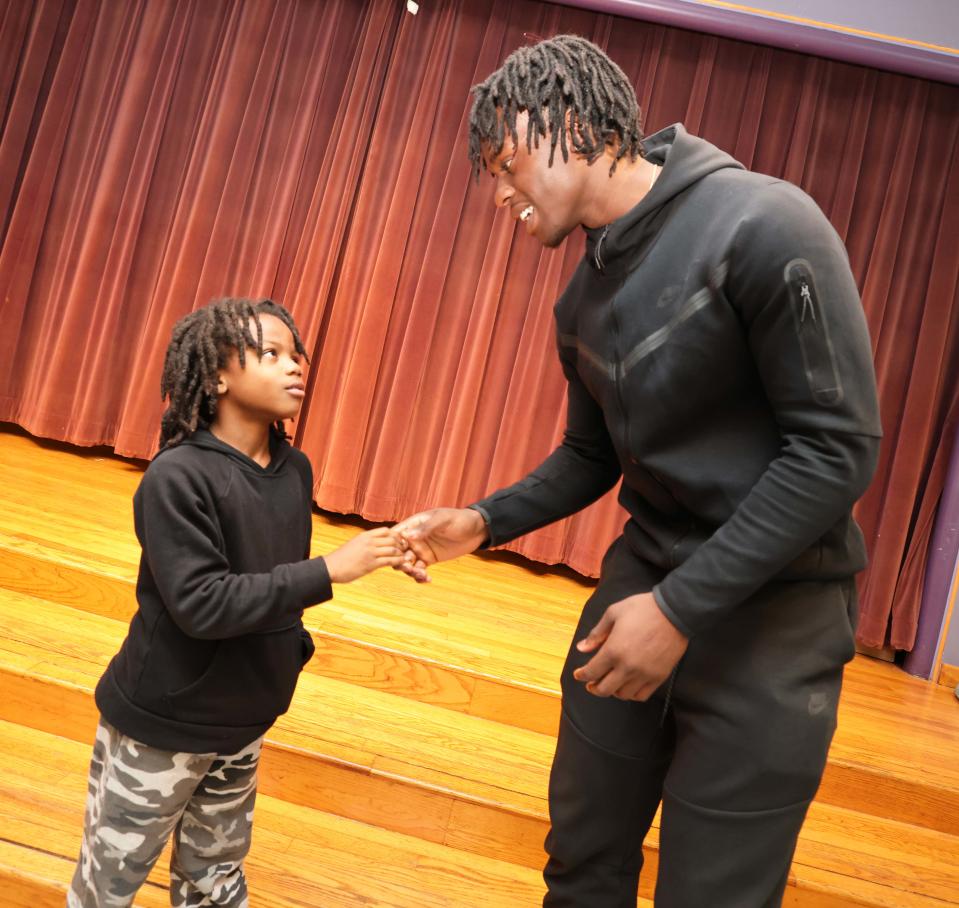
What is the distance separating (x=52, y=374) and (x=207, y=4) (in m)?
1.71

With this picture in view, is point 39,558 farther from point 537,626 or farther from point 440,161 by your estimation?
point 440,161

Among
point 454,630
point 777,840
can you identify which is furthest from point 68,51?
point 777,840

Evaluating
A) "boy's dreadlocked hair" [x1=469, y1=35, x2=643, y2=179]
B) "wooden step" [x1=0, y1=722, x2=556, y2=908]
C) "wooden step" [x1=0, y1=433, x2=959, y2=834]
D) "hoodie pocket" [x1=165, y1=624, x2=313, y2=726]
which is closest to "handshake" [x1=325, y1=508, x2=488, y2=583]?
"hoodie pocket" [x1=165, y1=624, x2=313, y2=726]

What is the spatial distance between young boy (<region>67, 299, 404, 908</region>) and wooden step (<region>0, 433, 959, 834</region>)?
3.36 ft

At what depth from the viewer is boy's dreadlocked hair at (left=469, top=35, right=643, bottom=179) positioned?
0.92 metres

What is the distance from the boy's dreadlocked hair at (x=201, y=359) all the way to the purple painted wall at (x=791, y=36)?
2.80m

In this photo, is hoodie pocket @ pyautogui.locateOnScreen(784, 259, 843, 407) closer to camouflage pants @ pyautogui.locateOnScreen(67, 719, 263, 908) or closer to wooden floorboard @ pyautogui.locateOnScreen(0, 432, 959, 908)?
camouflage pants @ pyautogui.locateOnScreen(67, 719, 263, 908)

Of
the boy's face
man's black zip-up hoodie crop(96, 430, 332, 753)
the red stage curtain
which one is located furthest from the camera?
the red stage curtain

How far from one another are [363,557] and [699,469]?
1.55ft

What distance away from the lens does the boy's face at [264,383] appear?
1.22 m

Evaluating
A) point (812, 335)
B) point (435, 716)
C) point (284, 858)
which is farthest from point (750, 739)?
point (435, 716)

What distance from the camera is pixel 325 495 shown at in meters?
3.64

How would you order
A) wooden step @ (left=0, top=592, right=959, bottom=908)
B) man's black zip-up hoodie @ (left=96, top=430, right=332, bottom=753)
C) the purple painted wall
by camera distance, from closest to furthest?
→ man's black zip-up hoodie @ (left=96, top=430, right=332, bottom=753) < wooden step @ (left=0, top=592, right=959, bottom=908) < the purple painted wall

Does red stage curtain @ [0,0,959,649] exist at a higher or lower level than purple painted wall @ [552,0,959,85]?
lower
